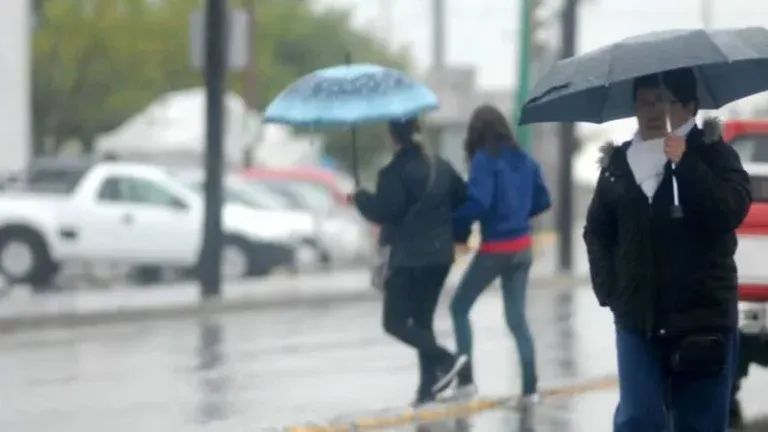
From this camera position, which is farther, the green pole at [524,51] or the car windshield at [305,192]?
the car windshield at [305,192]

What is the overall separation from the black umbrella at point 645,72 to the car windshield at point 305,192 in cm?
2375

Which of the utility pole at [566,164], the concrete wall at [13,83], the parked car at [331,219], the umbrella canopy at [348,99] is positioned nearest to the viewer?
the umbrella canopy at [348,99]

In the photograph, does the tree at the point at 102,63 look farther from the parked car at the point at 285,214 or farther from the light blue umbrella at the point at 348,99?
the light blue umbrella at the point at 348,99

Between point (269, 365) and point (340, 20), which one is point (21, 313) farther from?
point (340, 20)

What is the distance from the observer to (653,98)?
6.53m

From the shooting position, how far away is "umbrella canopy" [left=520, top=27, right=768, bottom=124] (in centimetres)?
657

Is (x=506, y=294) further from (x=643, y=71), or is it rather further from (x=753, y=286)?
(x=643, y=71)

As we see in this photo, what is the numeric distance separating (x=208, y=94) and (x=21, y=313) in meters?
3.38

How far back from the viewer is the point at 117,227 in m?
25.5

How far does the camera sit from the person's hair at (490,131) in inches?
432

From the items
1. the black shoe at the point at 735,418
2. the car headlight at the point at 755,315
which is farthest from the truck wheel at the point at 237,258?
the car headlight at the point at 755,315

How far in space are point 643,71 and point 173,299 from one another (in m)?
14.8

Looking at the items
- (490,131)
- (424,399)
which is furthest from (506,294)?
(490,131)

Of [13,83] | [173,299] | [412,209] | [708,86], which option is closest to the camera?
[708,86]
